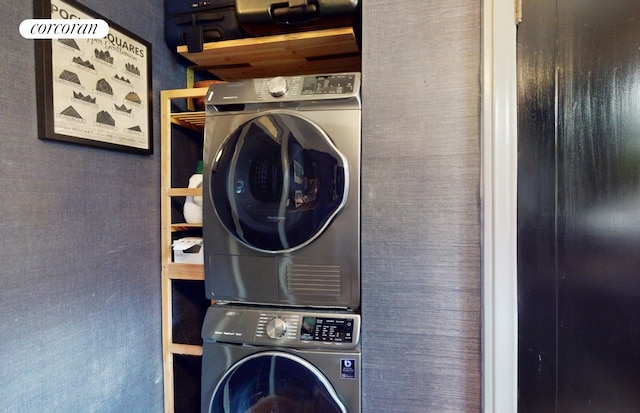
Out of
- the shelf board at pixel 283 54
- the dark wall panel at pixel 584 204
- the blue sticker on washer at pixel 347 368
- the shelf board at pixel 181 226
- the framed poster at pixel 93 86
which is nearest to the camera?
the dark wall panel at pixel 584 204

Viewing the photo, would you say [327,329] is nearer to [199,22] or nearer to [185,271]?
[185,271]

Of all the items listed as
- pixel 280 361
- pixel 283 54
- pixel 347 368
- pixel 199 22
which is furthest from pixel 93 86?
pixel 347 368

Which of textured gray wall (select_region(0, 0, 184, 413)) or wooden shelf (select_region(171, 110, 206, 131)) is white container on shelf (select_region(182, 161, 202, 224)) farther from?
wooden shelf (select_region(171, 110, 206, 131))

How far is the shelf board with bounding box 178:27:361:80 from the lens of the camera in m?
1.30

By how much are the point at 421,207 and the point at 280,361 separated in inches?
28.2

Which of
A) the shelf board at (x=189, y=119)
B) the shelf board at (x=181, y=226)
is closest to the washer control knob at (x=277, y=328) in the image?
the shelf board at (x=181, y=226)

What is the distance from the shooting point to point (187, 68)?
5.23 feet

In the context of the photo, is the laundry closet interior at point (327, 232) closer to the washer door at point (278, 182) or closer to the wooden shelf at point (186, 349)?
the washer door at point (278, 182)

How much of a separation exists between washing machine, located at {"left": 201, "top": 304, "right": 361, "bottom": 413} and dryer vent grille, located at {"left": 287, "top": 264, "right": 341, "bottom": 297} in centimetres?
8

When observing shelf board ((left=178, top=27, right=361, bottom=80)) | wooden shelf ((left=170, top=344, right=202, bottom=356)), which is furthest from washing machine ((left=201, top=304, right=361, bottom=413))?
shelf board ((left=178, top=27, right=361, bottom=80))

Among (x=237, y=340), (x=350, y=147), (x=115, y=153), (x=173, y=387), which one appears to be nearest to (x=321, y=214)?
(x=350, y=147)

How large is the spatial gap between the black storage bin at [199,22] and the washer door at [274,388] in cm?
126

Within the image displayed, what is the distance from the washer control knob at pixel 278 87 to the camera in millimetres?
1183

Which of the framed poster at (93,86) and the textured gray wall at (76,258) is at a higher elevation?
the framed poster at (93,86)
